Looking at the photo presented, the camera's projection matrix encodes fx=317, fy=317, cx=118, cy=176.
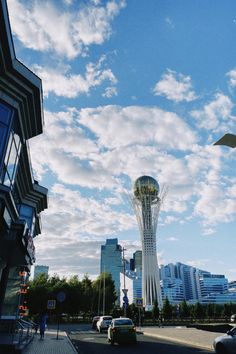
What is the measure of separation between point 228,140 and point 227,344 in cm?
847

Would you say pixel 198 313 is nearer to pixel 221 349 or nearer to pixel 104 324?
pixel 104 324

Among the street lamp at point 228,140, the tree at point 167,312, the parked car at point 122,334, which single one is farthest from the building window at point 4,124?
the tree at point 167,312

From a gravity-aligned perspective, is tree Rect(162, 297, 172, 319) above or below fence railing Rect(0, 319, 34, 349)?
above

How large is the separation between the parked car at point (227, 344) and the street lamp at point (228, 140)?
7899 millimetres

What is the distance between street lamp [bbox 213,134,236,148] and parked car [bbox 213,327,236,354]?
790 centimetres

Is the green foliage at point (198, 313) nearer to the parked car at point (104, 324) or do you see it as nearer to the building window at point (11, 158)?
the parked car at point (104, 324)

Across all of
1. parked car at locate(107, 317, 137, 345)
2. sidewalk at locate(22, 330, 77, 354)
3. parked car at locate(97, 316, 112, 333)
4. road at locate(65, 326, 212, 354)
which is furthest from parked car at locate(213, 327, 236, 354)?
parked car at locate(97, 316, 112, 333)

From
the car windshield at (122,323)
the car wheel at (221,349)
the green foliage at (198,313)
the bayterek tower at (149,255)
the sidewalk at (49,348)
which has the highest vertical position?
the bayterek tower at (149,255)

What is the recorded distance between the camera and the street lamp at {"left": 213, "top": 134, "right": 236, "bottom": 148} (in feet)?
25.2

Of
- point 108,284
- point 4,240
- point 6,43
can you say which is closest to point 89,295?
point 108,284

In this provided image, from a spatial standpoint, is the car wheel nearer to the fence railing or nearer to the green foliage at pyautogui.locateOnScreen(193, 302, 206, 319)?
the fence railing

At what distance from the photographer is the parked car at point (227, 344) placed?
11.7m

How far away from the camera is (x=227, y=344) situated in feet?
39.4

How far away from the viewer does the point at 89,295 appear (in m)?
70.2
